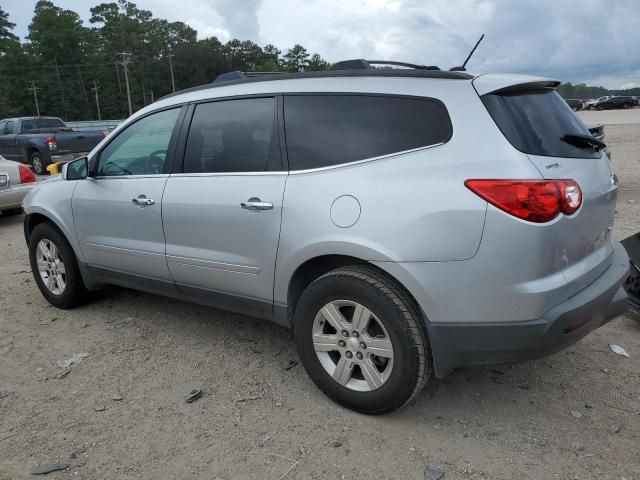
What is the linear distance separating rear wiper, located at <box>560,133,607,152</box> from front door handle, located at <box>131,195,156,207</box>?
8.35ft

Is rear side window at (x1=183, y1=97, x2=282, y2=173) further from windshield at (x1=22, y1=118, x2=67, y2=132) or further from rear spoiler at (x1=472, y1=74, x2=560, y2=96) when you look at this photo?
windshield at (x1=22, y1=118, x2=67, y2=132)

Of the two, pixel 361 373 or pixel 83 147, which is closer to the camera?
pixel 361 373

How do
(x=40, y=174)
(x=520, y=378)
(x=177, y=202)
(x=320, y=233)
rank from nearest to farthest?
1. (x=320, y=233)
2. (x=520, y=378)
3. (x=177, y=202)
4. (x=40, y=174)

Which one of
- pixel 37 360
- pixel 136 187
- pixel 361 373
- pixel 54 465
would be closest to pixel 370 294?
pixel 361 373

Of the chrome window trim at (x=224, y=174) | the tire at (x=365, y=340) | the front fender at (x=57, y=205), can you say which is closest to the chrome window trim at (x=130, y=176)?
the chrome window trim at (x=224, y=174)

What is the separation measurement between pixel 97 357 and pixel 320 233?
2.00 meters

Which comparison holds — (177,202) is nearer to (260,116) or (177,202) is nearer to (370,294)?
(260,116)

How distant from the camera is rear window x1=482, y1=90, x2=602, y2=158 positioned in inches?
97.2

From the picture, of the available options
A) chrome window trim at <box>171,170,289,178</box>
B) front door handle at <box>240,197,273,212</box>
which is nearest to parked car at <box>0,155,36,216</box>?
chrome window trim at <box>171,170,289,178</box>

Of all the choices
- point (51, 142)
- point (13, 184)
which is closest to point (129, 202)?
point (13, 184)

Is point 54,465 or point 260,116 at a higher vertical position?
point 260,116

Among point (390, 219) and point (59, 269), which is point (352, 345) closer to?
point (390, 219)

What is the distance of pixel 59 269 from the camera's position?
4.55 metres

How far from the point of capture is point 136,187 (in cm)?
377
